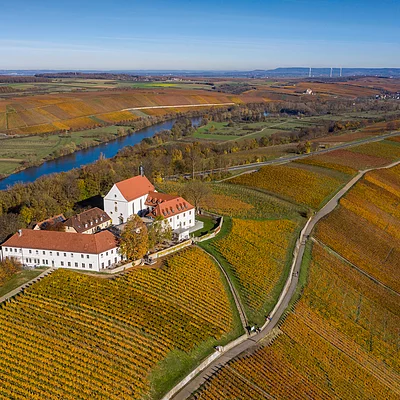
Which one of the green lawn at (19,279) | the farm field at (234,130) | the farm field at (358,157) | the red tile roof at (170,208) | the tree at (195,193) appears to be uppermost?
the red tile roof at (170,208)

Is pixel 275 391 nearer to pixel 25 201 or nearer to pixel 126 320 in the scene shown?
pixel 126 320

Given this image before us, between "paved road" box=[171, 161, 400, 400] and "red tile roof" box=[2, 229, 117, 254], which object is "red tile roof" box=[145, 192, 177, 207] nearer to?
"red tile roof" box=[2, 229, 117, 254]

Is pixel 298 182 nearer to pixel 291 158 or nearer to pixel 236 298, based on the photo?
pixel 291 158

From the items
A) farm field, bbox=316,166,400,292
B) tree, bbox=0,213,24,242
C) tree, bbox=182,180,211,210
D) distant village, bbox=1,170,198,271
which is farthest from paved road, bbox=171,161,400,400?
tree, bbox=0,213,24,242

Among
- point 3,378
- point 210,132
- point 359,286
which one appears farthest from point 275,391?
point 210,132

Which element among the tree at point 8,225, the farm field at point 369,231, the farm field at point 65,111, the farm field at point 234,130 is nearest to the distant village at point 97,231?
the tree at point 8,225

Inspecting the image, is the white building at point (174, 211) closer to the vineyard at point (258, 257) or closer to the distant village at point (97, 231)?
the distant village at point (97, 231)

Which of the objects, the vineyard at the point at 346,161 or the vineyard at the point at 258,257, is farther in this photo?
the vineyard at the point at 346,161
